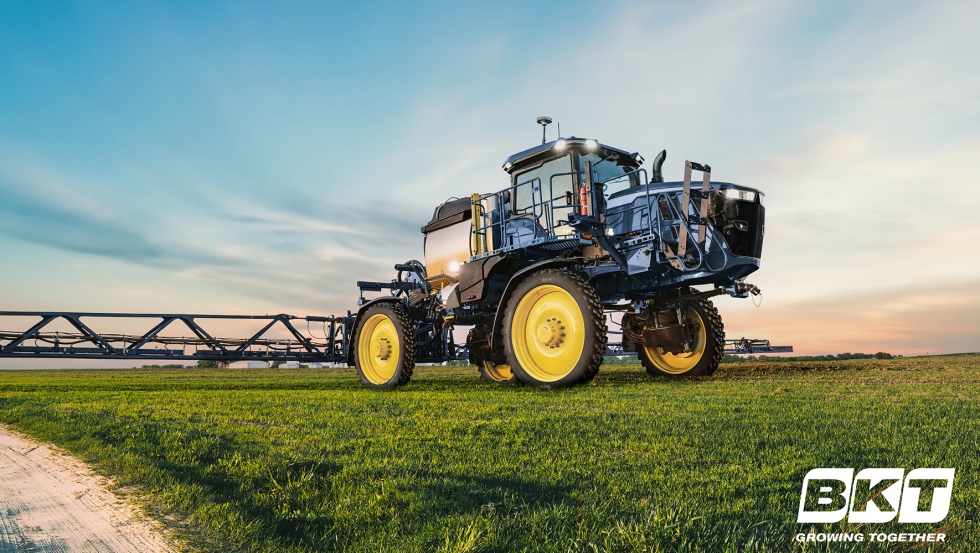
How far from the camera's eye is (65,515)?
3277 mm

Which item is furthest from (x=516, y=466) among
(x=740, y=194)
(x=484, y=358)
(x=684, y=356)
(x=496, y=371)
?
(x=496, y=371)

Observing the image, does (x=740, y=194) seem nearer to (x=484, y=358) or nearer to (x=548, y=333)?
(x=548, y=333)

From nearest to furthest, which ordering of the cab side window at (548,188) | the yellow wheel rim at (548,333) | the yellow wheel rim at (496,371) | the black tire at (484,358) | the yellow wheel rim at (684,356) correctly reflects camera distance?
the yellow wheel rim at (548,333)
the cab side window at (548,188)
the yellow wheel rim at (684,356)
the black tire at (484,358)
the yellow wheel rim at (496,371)

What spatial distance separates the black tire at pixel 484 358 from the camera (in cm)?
1388

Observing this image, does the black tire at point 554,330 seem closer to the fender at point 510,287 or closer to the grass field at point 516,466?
the fender at point 510,287

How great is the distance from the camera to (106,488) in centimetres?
383

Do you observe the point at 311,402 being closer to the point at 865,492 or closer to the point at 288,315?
the point at 865,492

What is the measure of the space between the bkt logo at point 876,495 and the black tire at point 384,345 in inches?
379

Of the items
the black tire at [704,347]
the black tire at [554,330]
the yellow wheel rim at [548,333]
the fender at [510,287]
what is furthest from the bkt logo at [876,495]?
the black tire at [704,347]

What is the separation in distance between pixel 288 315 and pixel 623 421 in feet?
49.1

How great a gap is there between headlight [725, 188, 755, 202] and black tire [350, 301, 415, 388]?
650cm

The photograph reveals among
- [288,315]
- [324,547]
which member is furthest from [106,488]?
[288,315]

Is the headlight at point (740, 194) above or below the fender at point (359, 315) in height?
above

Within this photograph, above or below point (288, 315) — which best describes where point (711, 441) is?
below
